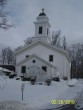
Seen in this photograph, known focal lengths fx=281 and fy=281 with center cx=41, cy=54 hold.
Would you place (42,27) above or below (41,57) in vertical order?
above

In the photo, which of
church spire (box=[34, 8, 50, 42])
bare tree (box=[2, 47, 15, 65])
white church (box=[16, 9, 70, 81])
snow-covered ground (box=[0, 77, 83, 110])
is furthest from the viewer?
bare tree (box=[2, 47, 15, 65])

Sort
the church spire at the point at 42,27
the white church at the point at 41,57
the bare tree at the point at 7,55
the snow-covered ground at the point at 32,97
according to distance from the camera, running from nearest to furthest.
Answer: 1. the snow-covered ground at the point at 32,97
2. the white church at the point at 41,57
3. the church spire at the point at 42,27
4. the bare tree at the point at 7,55

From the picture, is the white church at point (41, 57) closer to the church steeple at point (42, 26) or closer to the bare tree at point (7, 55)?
the church steeple at point (42, 26)

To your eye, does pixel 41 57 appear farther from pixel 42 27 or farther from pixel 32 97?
pixel 32 97

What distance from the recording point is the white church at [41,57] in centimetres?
4981

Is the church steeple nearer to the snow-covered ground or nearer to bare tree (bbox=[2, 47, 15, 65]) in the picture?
the snow-covered ground

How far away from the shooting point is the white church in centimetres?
4981

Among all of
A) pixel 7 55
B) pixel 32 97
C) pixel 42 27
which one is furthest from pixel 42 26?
pixel 7 55

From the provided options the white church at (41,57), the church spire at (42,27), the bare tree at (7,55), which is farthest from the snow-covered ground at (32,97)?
the bare tree at (7,55)

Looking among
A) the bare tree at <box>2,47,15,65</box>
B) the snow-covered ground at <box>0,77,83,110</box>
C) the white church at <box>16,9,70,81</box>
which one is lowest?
the snow-covered ground at <box>0,77,83,110</box>

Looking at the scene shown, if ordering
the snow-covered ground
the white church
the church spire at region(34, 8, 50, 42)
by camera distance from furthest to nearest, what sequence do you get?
the church spire at region(34, 8, 50, 42) → the white church → the snow-covered ground

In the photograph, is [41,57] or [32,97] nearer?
[32,97]

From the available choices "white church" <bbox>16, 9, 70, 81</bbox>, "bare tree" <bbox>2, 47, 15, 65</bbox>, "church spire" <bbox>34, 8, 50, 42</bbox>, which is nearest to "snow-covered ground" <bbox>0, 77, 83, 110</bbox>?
"white church" <bbox>16, 9, 70, 81</bbox>

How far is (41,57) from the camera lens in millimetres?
52281
